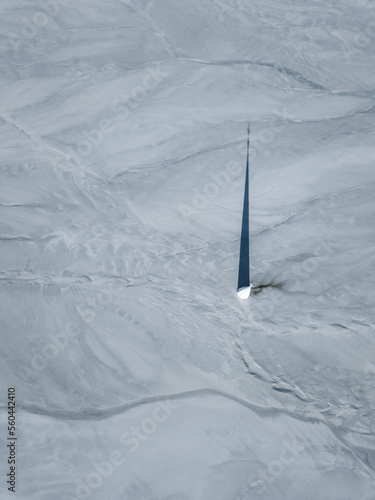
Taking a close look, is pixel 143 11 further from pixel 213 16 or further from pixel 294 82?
pixel 294 82

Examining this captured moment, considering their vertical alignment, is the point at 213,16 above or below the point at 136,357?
above

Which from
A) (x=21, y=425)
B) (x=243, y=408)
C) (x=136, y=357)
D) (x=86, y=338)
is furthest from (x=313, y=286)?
(x=21, y=425)

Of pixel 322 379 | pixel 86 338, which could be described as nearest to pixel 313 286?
pixel 322 379

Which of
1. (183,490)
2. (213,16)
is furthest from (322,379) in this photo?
(213,16)

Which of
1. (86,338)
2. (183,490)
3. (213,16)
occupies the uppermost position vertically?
(213,16)

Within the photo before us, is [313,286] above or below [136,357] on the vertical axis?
above

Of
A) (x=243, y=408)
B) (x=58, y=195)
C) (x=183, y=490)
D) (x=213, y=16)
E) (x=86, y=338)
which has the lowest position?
(x=183, y=490)

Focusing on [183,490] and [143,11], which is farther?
[143,11]

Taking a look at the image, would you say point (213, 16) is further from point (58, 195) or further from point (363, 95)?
point (58, 195)
